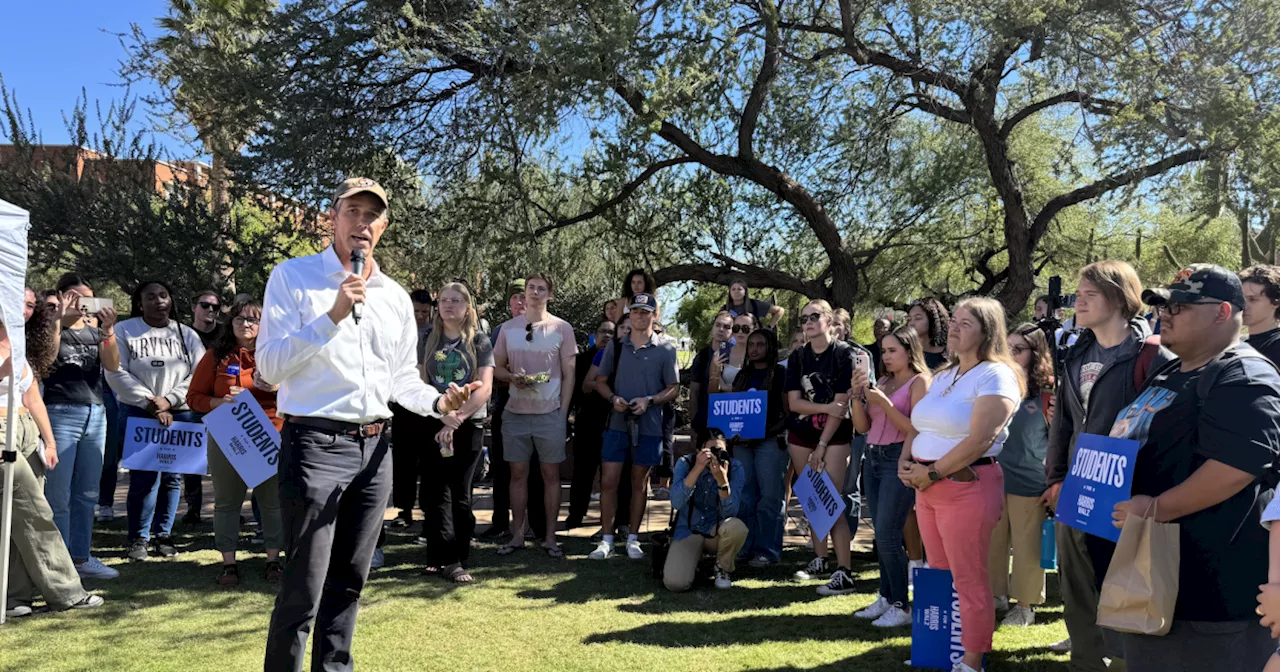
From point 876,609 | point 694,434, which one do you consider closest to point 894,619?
point 876,609

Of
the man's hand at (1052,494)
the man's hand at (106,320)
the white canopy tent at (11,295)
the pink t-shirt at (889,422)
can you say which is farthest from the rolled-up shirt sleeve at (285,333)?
the man's hand at (106,320)

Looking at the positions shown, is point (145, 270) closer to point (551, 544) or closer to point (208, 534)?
point (208, 534)

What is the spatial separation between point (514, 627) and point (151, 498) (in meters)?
3.58

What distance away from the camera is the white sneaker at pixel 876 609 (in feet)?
19.0

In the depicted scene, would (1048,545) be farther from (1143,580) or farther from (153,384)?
(153,384)

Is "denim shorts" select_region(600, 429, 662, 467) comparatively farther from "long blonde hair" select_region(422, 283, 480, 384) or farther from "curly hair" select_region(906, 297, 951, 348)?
"curly hair" select_region(906, 297, 951, 348)

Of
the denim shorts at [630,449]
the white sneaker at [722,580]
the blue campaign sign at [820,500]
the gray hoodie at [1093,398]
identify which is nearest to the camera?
the gray hoodie at [1093,398]

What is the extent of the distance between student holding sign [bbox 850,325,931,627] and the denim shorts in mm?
2039

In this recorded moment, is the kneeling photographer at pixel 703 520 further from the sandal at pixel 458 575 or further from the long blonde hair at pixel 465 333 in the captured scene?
the long blonde hair at pixel 465 333

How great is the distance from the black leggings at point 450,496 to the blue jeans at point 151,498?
2.14 m

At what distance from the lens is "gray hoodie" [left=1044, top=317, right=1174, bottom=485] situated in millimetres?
4027

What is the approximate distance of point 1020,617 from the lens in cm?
579

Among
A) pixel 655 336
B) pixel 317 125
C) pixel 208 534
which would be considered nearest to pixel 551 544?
pixel 655 336

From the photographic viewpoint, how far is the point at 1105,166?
39.7 ft
